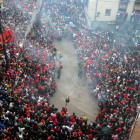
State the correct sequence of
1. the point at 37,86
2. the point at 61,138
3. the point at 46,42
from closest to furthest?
the point at 61,138, the point at 37,86, the point at 46,42

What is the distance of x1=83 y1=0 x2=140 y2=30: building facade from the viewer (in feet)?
81.1

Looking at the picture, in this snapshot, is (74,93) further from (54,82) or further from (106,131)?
(106,131)

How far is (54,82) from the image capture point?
15766 mm

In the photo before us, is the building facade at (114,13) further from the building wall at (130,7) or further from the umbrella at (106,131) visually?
the umbrella at (106,131)

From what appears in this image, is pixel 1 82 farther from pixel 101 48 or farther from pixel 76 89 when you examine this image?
pixel 101 48

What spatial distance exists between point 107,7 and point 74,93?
14.7 meters

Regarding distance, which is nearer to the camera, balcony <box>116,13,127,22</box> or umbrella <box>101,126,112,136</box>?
umbrella <box>101,126,112,136</box>

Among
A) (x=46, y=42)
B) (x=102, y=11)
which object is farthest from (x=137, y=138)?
(x=102, y=11)

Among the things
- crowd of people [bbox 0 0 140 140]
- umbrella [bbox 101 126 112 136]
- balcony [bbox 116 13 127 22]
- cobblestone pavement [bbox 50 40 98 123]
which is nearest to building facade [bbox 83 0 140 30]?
balcony [bbox 116 13 127 22]

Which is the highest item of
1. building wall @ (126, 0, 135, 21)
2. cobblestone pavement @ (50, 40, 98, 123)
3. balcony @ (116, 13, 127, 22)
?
building wall @ (126, 0, 135, 21)

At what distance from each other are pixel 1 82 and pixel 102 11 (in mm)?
18002

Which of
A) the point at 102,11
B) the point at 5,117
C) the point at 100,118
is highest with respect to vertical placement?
the point at 102,11

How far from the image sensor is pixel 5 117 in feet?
33.9

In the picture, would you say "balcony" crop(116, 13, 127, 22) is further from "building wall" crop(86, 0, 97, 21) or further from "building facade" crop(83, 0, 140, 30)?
"building wall" crop(86, 0, 97, 21)
